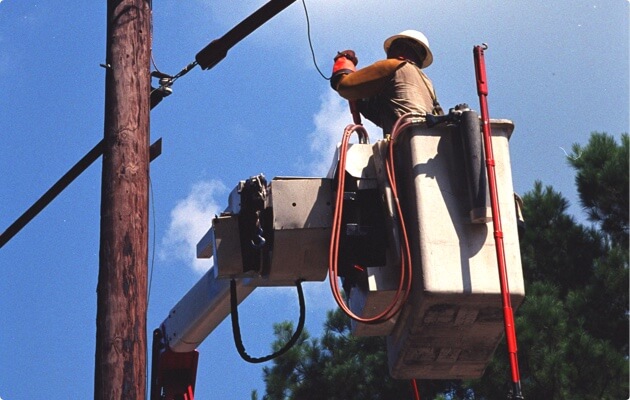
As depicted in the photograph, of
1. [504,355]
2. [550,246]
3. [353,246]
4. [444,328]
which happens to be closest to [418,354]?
[444,328]

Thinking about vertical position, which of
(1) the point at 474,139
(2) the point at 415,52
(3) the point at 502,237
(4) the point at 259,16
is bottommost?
(3) the point at 502,237

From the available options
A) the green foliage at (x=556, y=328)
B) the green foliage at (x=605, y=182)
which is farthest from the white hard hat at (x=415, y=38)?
the green foliage at (x=605, y=182)

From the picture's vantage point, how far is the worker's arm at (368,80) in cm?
668

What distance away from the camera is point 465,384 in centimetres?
1358

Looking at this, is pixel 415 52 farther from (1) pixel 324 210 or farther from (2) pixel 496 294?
(2) pixel 496 294

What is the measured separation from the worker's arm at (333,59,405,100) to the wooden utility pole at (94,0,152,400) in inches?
45.9

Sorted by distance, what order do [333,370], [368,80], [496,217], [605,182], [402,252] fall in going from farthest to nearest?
[333,370]
[605,182]
[368,80]
[402,252]
[496,217]

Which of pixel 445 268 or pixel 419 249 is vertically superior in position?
pixel 419 249

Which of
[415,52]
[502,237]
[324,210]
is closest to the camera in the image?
[502,237]

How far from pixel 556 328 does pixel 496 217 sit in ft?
24.2

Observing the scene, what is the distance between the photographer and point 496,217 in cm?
569

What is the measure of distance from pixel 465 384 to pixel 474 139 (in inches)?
319

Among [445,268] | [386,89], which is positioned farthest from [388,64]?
[445,268]

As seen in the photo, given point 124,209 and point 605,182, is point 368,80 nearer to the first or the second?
point 124,209
